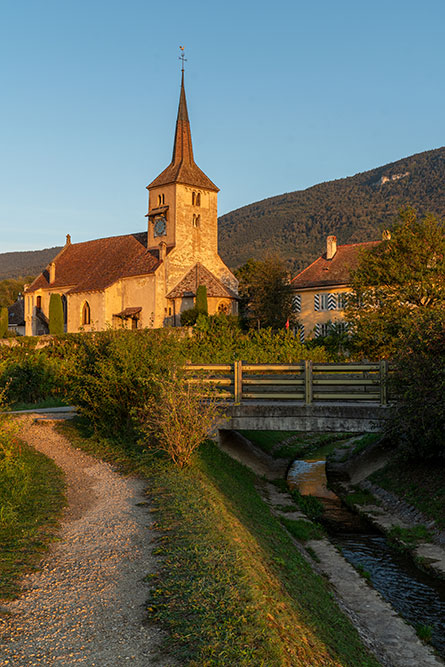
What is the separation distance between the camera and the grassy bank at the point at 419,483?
1486cm

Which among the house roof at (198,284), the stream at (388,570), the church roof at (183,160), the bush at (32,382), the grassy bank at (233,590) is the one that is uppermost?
the church roof at (183,160)

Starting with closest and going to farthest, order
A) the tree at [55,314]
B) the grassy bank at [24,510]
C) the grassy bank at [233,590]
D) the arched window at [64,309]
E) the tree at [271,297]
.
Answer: the grassy bank at [233,590] < the grassy bank at [24,510] < the tree at [271,297] < the tree at [55,314] < the arched window at [64,309]

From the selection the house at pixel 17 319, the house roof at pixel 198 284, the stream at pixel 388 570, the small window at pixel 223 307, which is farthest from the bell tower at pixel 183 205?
the stream at pixel 388 570

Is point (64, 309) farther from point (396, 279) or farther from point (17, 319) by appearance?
point (396, 279)

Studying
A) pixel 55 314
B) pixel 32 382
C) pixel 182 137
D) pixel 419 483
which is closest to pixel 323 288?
pixel 182 137

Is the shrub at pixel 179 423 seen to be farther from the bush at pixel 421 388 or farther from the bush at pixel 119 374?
the bush at pixel 421 388

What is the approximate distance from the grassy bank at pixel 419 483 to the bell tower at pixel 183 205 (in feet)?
137

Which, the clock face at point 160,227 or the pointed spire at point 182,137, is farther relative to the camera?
the pointed spire at point 182,137

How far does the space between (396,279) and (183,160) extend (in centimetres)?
3607

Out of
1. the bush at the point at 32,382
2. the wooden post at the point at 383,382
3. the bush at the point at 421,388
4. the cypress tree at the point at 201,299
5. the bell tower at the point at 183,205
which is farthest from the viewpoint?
the bell tower at the point at 183,205

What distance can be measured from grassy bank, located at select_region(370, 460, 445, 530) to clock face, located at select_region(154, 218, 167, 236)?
144ft

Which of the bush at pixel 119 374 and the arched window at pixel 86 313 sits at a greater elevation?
the arched window at pixel 86 313

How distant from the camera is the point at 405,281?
97.2 feet

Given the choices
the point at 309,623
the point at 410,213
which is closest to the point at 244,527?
the point at 309,623
